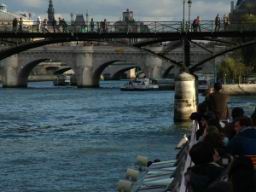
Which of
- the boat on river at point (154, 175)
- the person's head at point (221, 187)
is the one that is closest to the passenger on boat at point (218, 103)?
the boat on river at point (154, 175)

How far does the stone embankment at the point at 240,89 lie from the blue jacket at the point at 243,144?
6769 centimetres

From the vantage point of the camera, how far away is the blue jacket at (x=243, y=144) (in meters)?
8.32

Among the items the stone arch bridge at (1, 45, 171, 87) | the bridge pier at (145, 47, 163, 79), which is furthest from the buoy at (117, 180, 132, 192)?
the bridge pier at (145, 47, 163, 79)

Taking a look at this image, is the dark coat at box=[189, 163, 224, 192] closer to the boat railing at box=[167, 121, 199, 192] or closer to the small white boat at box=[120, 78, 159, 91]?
the boat railing at box=[167, 121, 199, 192]

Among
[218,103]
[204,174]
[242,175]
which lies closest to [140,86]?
[218,103]

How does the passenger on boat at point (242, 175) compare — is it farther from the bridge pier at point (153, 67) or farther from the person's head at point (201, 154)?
the bridge pier at point (153, 67)

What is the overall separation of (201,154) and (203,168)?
5.8 inches

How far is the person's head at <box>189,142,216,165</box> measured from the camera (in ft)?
24.9

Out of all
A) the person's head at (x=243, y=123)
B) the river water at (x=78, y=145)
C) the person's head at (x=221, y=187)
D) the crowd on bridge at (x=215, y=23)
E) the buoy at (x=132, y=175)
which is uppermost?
the crowd on bridge at (x=215, y=23)

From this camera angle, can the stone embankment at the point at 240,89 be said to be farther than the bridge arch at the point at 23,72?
No

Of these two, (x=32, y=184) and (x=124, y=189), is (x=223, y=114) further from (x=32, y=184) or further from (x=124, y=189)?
(x=32, y=184)

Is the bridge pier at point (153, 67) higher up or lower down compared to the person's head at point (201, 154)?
lower down

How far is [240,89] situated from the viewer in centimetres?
7662

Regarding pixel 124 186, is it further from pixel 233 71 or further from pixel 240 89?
pixel 233 71
